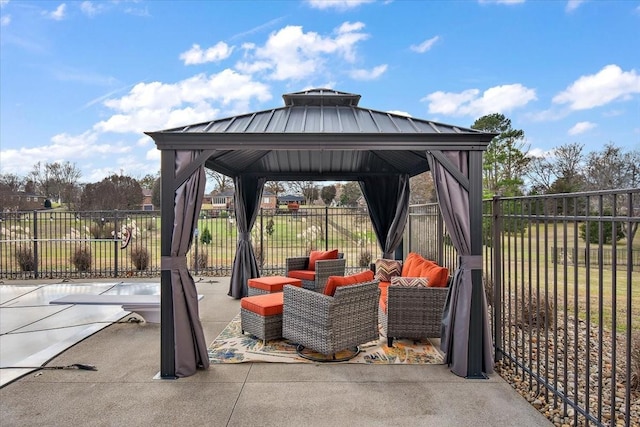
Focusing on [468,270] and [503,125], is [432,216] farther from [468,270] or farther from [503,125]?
[503,125]

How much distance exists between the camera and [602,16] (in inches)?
716

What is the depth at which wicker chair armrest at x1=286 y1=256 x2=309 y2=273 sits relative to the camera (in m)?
7.43

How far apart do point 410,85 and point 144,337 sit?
15.2 m

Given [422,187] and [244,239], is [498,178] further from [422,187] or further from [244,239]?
[244,239]

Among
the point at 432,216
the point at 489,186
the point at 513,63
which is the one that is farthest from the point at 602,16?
the point at 432,216

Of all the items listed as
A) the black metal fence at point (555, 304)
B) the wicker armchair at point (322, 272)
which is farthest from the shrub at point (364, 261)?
the wicker armchair at point (322, 272)

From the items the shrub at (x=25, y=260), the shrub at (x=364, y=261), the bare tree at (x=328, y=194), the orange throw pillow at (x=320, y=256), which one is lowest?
the shrub at (x=364, y=261)

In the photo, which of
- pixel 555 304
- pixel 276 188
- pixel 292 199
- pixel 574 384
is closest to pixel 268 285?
pixel 555 304

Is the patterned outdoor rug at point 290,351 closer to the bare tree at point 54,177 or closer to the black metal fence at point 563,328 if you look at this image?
the black metal fence at point 563,328

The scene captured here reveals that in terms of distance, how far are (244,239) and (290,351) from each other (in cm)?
321

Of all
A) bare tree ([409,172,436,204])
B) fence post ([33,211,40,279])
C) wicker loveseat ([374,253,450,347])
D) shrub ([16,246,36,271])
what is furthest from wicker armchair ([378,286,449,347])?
bare tree ([409,172,436,204])

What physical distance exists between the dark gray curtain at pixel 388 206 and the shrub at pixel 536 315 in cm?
253

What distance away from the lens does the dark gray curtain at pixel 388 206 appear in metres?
7.35

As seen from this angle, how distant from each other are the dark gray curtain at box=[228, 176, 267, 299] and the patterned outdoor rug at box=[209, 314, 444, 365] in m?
2.19
